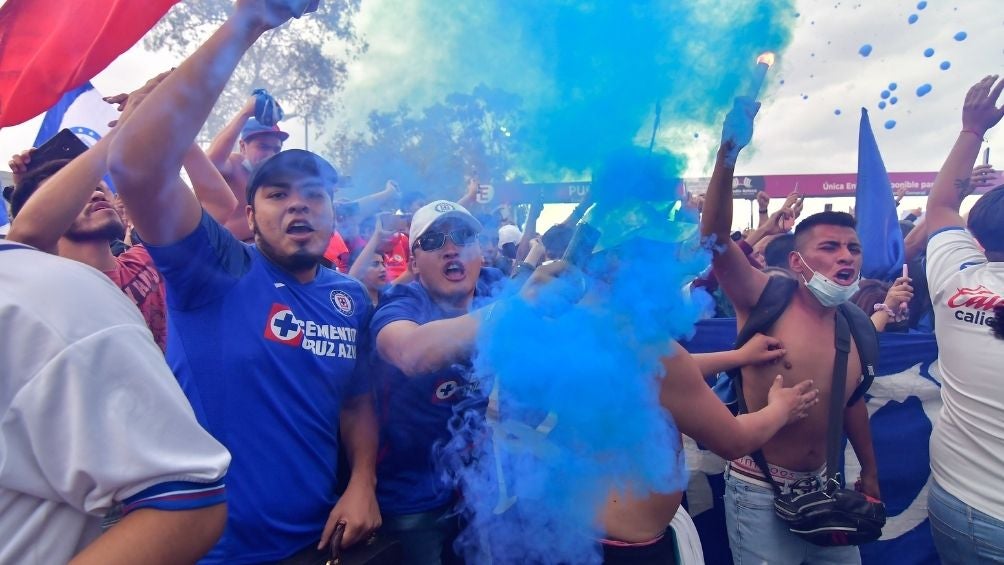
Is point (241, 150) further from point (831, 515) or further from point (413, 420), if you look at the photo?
point (831, 515)

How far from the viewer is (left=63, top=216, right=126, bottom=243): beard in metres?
2.52

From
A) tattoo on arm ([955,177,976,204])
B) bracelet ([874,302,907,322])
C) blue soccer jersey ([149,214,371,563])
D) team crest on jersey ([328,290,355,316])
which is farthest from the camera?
bracelet ([874,302,907,322])

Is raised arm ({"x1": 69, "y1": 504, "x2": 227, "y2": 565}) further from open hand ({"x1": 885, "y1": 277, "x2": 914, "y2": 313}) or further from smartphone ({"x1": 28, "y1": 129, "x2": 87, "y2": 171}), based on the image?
open hand ({"x1": 885, "y1": 277, "x2": 914, "y2": 313})

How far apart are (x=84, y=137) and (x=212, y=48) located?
1.95 m

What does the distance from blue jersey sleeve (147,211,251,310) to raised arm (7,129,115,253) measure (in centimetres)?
45

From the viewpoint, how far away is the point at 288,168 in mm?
2227

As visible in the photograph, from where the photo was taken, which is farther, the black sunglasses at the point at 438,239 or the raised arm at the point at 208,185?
the black sunglasses at the point at 438,239

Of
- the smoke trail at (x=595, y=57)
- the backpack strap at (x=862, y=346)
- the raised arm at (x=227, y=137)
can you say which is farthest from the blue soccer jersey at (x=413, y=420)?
the backpack strap at (x=862, y=346)

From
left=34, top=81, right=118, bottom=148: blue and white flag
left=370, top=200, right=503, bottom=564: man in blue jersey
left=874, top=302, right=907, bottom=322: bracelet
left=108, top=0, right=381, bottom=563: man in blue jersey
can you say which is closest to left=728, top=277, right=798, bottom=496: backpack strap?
left=874, top=302, right=907, bottom=322: bracelet

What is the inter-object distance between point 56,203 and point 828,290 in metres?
3.47

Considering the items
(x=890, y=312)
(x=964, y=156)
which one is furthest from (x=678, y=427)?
(x=890, y=312)

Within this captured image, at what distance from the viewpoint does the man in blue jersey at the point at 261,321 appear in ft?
5.15

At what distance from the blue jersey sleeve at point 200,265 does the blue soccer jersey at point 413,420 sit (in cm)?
61

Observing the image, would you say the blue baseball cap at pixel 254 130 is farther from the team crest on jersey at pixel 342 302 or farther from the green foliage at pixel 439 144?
the team crest on jersey at pixel 342 302
